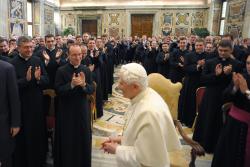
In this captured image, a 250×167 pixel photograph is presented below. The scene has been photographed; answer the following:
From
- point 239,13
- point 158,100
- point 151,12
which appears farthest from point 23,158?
point 151,12

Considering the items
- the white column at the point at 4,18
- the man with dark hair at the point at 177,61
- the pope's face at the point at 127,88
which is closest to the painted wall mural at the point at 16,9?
the white column at the point at 4,18

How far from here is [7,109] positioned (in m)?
3.15

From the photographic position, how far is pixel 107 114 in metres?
7.31

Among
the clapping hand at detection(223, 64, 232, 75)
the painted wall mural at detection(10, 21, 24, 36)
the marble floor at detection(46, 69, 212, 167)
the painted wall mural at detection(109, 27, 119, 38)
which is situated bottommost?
the marble floor at detection(46, 69, 212, 167)

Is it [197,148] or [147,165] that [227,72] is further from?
[147,165]

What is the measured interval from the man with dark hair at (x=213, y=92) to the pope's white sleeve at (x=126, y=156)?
2825 mm

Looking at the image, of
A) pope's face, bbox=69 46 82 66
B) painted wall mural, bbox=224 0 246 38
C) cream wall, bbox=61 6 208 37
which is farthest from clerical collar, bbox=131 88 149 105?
cream wall, bbox=61 6 208 37

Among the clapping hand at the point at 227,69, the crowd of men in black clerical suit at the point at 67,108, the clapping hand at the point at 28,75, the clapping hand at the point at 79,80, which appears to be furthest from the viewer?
the clapping hand at the point at 227,69

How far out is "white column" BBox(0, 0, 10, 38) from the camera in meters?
12.0

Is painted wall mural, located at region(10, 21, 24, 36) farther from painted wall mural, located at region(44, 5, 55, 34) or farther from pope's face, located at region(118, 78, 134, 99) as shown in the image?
pope's face, located at region(118, 78, 134, 99)

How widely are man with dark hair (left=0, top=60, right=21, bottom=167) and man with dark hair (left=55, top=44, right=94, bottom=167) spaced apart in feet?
2.36

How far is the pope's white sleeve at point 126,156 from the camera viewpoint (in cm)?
205

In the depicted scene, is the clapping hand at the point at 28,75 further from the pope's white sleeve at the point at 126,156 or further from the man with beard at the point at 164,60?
the man with beard at the point at 164,60

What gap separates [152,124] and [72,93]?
2.02 meters
